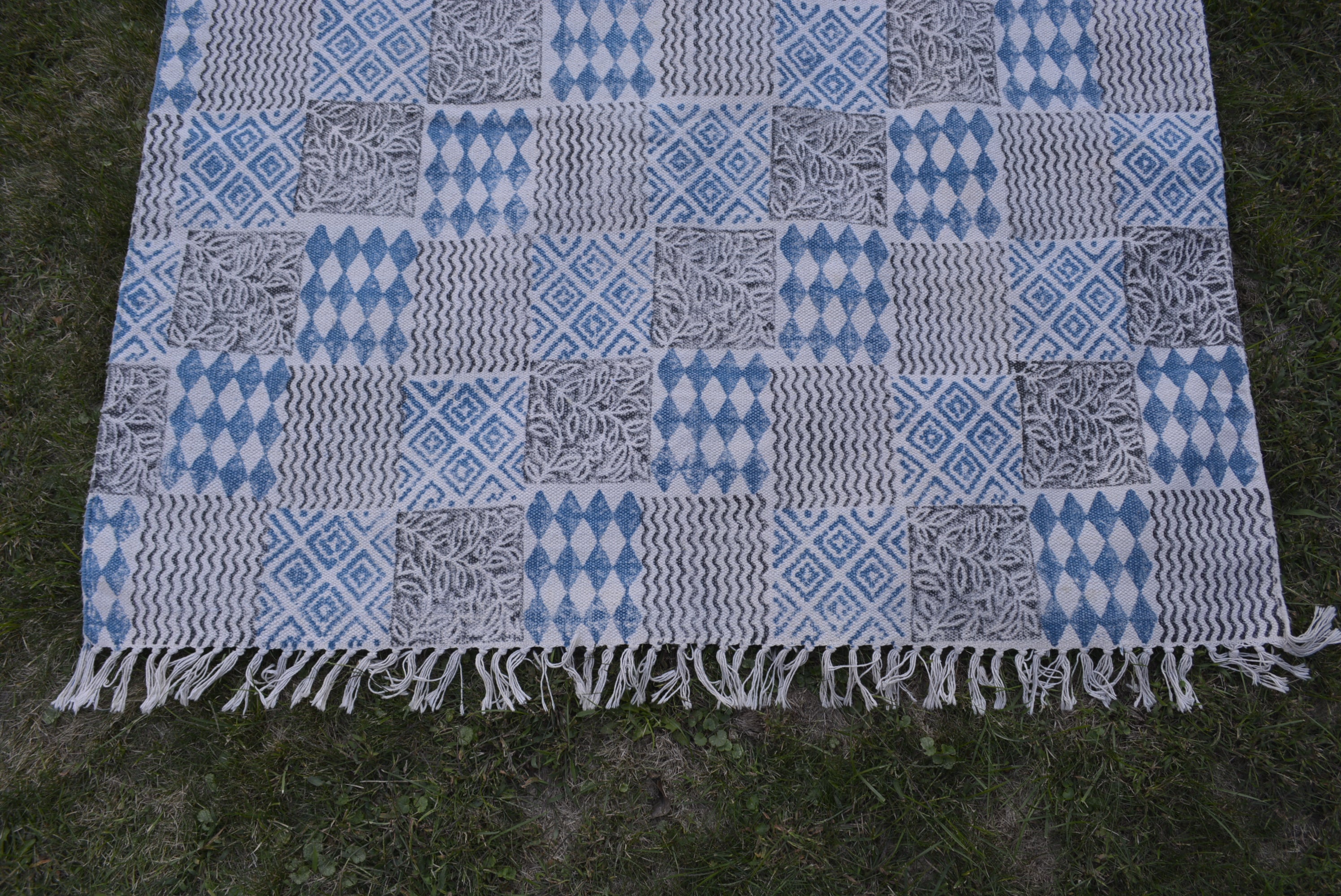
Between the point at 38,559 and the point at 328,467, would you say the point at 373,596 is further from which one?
the point at 38,559

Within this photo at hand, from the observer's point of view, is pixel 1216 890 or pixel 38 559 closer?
pixel 1216 890

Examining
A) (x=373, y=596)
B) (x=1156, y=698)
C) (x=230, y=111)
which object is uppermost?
(x=230, y=111)

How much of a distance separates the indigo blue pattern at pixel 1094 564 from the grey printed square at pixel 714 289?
20.7 inches

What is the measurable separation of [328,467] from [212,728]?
433 millimetres

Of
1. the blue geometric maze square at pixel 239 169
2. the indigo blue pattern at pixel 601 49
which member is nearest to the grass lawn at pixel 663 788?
the blue geometric maze square at pixel 239 169

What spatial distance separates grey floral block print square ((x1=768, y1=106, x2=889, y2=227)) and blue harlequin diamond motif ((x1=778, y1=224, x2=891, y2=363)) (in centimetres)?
3

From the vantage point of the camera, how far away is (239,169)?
140 centimetres

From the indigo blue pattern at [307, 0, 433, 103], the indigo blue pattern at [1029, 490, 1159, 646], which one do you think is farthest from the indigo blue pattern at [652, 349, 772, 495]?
the indigo blue pattern at [307, 0, 433, 103]

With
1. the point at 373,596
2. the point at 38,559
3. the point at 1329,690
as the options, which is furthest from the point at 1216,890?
the point at 38,559

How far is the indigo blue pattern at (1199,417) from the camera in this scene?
1308mm

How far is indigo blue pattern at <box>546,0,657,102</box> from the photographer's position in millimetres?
1424

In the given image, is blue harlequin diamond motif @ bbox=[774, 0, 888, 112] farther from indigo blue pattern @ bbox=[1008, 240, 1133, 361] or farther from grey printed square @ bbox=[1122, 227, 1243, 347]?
grey printed square @ bbox=[1122, 227, 1243, 347]

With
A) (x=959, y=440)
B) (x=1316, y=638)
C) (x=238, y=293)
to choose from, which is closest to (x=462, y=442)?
(x=238, y=293)

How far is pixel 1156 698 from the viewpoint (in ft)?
4.19
